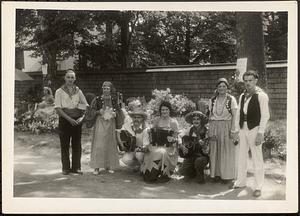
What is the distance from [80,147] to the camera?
4.89m

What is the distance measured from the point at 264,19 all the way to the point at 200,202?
2.00 metres

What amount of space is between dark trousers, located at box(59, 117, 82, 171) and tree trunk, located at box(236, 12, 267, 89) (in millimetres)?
1893

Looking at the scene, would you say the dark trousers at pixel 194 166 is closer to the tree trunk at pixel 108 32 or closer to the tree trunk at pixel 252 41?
the tree trunk at pixel 252 41

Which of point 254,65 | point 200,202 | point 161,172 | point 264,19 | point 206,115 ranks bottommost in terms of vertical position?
point 200,202

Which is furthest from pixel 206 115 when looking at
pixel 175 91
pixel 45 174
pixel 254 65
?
pixel 45 174

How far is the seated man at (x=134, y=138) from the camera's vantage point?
16.2 feet

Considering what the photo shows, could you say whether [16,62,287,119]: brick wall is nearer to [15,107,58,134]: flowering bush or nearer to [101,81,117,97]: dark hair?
[101,81,117,97]: dark hair

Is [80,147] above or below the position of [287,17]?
below

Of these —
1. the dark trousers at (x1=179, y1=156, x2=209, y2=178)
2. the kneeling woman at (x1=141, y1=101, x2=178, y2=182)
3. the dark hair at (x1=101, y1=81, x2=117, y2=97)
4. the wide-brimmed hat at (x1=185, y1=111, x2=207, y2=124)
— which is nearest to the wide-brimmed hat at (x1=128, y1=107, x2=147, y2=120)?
the kneeling woman at (x1=141, y1=101, x2=178, y2=182)

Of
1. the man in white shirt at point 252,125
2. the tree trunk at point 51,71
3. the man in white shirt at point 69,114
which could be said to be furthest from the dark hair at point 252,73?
the tree trunk at point 51,71

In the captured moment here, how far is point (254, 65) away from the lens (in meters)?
4.86

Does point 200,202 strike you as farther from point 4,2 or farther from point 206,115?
point 4,2

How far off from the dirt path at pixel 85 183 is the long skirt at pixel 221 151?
144 millimetres

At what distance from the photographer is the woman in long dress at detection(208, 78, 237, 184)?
479 centimetres
